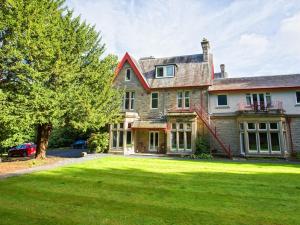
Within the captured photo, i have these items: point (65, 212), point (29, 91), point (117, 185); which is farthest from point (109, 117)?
point (65, 212)

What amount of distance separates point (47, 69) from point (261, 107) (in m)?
20.4

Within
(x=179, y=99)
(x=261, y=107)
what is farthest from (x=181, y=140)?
(x=261, y=107)

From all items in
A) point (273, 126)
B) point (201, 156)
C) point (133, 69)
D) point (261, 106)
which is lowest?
point (201, 156)

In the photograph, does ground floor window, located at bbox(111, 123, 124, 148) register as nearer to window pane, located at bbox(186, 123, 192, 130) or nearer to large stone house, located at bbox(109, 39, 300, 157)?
large stone house, located at bbox(109, 39, 300, 157)

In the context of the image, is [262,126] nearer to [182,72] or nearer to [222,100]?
[222,100]

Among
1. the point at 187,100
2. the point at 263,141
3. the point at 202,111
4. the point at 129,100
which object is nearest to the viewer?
the point at 263,141

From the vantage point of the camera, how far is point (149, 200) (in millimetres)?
7078

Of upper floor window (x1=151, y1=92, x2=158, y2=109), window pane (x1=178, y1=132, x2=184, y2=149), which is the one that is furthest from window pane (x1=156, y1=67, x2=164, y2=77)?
window pane (x1=178, y1=132, x2=184, y2=149)

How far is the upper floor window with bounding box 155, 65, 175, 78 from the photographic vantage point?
87.1 feet

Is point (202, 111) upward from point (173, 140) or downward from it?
upward

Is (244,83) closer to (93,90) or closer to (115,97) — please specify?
(115,97)

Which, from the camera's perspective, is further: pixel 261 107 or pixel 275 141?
pixel 261 107

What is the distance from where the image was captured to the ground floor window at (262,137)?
20.4m

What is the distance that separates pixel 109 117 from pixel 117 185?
1311 cm
